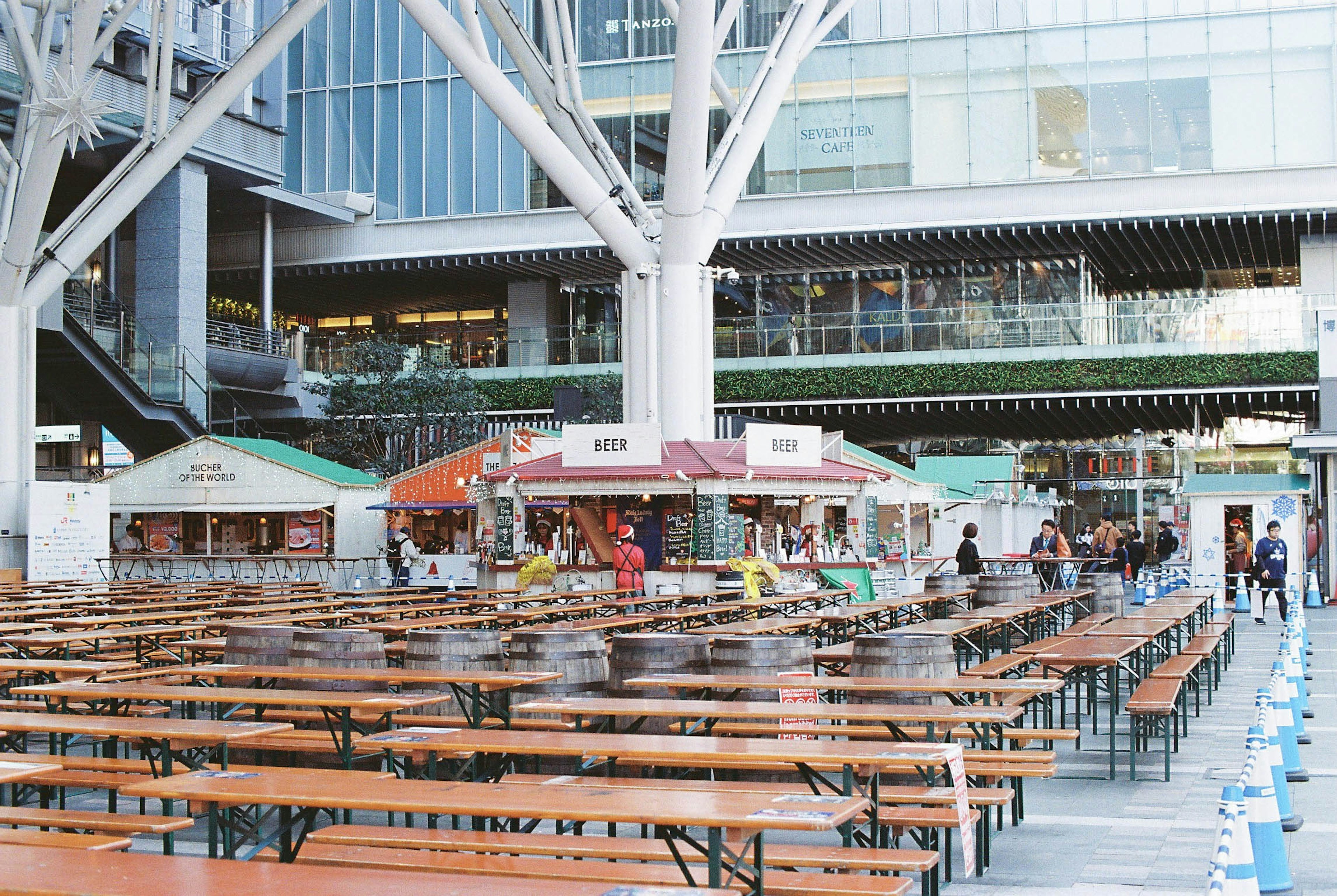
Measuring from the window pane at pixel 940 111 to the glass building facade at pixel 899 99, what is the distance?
0.18ft

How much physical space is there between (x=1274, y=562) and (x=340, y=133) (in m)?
37.3

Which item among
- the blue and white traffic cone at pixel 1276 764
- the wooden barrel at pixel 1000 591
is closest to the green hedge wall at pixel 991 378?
the wooden barrel at pixel 1000 591

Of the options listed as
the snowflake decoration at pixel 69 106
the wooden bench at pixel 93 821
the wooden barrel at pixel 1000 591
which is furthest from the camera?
the snowflake decoration at pixel 69 106

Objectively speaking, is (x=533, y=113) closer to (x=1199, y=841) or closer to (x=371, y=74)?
(x=1199, y=841)

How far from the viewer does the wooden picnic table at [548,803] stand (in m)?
4.63

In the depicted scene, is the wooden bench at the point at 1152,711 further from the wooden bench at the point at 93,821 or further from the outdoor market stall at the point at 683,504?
the outdoor market stall at the point at 683,504

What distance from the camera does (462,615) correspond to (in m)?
15.3

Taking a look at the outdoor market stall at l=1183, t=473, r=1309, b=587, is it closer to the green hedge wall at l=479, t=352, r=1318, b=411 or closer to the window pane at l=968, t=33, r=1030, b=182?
the green hedge wall at l=479, t=352, r=1318, b=411

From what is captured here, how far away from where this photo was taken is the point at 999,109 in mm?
46062

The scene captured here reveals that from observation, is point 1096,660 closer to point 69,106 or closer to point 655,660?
point 655,660

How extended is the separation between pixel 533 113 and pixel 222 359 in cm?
2208

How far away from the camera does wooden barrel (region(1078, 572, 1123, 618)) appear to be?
1969 centimetres

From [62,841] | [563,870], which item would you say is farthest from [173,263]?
[563,870]

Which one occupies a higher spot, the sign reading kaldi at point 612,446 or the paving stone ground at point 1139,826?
the sign reading kaldi at point 612,446
